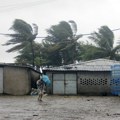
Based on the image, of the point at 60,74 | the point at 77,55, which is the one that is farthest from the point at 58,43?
the point at 60,74

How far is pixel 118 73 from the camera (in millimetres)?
28906

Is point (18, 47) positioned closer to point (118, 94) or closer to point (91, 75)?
point (91, 75)

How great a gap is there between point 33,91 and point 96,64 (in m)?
→ 7.12

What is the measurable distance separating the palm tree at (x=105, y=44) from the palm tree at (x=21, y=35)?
Result: 271 inches

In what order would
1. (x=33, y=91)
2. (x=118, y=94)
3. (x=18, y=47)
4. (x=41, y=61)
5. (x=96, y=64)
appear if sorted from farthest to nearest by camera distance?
(x=41, y=61), (x=18, y=47), (x=96, y=64), (x=33, y=91), (x=118, y=94)

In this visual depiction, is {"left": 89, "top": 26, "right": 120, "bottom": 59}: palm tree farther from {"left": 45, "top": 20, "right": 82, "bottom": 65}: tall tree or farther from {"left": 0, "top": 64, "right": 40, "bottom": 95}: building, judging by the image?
{"left": 0, "top": 64, "right": 40, "bottom": 95}: building

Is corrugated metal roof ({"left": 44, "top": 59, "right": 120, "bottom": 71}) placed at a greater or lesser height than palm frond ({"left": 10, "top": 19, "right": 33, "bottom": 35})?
lesser

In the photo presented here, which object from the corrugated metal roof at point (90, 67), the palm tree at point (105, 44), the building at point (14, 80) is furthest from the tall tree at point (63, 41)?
the building at point (14, 80)

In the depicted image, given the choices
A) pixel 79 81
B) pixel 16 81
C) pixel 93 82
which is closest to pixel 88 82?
pixel 93 82

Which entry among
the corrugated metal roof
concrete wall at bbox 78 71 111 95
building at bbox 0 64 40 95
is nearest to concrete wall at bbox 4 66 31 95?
building at bbox 0 64 40 95

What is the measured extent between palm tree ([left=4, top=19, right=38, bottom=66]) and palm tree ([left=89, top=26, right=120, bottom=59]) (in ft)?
22.6

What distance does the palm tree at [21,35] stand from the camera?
45.6 m

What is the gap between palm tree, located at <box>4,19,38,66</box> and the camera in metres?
45.6

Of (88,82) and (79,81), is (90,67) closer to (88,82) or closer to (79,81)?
(88,82)
